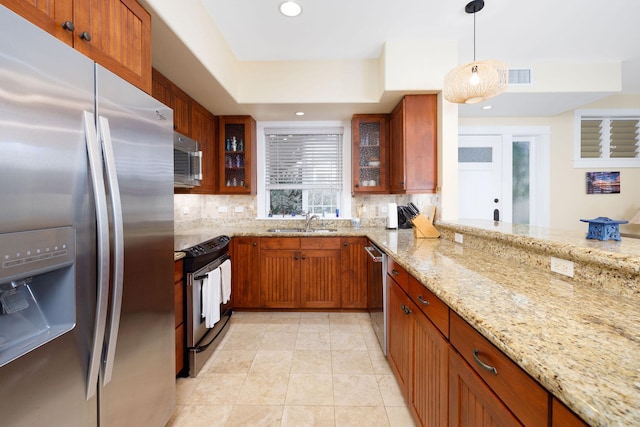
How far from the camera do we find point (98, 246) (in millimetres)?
909

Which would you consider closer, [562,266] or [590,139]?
[562,266]

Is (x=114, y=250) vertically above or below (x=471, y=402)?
above

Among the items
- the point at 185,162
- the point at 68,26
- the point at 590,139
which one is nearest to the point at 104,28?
the point at 68,26

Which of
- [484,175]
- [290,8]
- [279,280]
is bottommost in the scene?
[279,280]

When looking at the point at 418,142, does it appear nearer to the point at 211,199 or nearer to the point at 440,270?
the point at 440,270

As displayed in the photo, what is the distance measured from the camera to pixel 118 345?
1.04 metres

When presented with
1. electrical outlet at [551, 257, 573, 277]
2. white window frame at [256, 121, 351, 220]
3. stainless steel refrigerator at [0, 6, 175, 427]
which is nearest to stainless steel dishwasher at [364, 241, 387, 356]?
electrical outlet at [551, 257, 573, 277]

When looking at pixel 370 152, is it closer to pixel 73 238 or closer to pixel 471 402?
pixel 471 402

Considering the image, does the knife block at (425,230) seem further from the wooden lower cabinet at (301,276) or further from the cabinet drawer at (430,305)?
the cabinet drawer at (430,305)

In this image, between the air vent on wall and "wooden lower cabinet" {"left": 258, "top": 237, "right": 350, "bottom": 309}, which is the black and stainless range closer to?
"wooden lower cabinet" {"left": 258, "top": 237, "right": 350, "bottom": 309}

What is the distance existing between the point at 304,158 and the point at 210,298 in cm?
219

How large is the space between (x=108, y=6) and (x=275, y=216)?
2.68 metres

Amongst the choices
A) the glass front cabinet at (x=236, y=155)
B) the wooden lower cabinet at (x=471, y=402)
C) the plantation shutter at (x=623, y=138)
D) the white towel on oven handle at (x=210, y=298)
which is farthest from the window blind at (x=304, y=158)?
the plantation shutter at (x=623, y=138)

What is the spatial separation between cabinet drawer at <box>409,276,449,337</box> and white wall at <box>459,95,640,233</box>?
3219 mm
